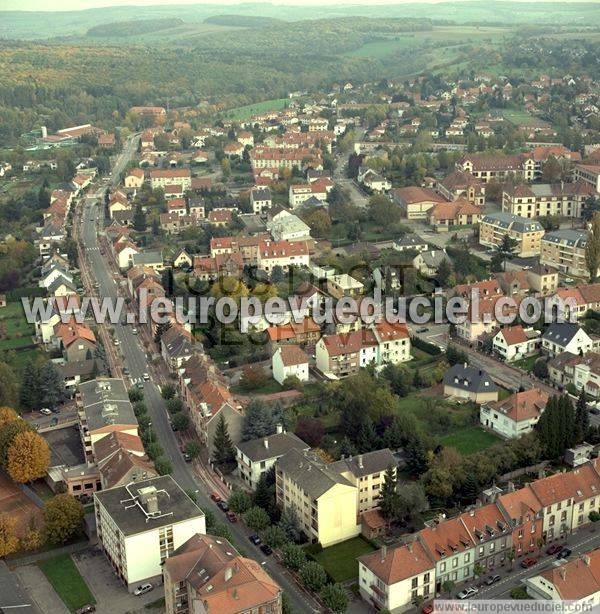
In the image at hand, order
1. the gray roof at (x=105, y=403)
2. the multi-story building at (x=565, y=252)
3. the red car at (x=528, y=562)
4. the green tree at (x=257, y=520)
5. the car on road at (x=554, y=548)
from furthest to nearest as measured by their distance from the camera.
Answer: the multi-story building at (x=565, y=252), the gray roof at (x=105, y=403), the green tree at (x=257, y=520), the car on road at (x=554, y=548), the red car at (x=528, y=562)

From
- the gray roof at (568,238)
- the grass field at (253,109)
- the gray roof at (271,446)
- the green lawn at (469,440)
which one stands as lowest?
the green lawn at (469,440)

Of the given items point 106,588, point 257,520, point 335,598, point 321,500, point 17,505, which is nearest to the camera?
point 335,598

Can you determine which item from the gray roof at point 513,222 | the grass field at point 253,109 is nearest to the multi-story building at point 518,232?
the gray roof at point 513,222

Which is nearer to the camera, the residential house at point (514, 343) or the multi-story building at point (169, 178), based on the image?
the residential house at point (514, 343)

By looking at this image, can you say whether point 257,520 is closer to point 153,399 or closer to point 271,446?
point 271,446

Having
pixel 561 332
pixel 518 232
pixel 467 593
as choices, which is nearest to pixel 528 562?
pixel 467 593

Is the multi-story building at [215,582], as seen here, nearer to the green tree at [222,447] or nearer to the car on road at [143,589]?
the car on road at [143,589]

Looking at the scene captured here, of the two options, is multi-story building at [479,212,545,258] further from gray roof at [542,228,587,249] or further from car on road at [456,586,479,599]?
car on road at [456,586,479,599]
